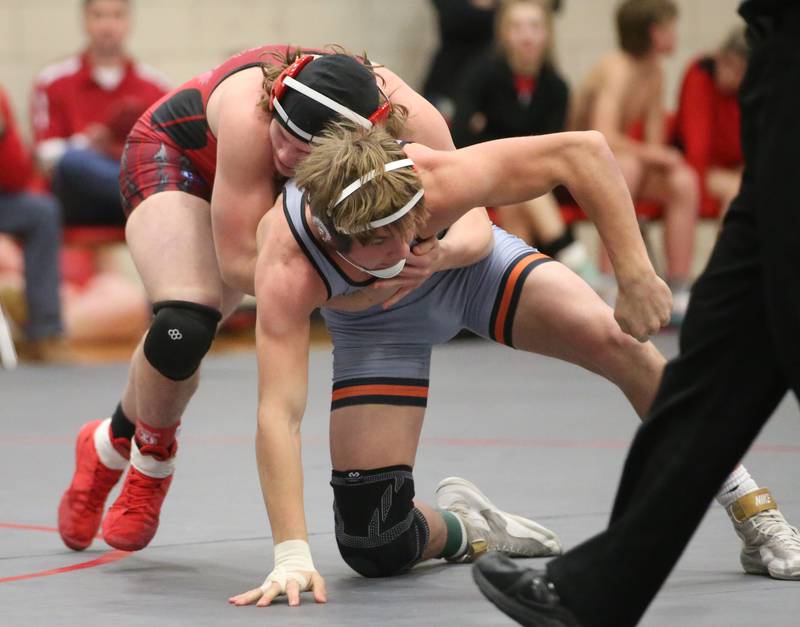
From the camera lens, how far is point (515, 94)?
7.70 metres

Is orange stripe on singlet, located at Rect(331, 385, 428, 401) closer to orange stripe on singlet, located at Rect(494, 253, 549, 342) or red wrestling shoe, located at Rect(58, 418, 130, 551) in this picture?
orange stripe on singlet, located at Rect(494, 253, 549, 342)

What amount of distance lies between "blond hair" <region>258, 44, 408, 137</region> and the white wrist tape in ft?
2.59

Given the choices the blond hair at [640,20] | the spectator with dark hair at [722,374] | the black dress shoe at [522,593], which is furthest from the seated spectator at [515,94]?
the spectator with dark hair at [722,374]

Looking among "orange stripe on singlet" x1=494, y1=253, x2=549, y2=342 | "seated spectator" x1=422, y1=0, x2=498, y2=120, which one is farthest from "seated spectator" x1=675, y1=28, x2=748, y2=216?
"orange stripe on singlet" x1=494, y1=253, x2=549, y2=342

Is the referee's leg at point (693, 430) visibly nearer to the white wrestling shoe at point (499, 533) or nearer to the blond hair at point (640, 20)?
the white wrestling shoe at point (499, 533)

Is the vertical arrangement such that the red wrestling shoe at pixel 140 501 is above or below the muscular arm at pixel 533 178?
below

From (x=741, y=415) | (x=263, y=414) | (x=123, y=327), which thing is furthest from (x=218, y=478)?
(x=123, y=327)

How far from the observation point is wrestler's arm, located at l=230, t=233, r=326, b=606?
2637 millimetres

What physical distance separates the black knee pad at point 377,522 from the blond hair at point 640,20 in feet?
16.6

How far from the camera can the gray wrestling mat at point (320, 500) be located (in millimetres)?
2682

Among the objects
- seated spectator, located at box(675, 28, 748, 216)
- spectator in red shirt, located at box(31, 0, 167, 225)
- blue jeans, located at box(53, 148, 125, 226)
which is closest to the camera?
blue jeans, located at box(53, 148, 125, 226)

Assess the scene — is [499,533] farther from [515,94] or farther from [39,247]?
[515,94]

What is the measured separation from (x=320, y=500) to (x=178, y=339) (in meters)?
0.80

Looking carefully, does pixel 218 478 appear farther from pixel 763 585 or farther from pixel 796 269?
pixel 796 269
